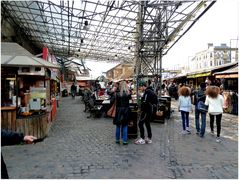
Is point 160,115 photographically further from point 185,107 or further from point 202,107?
point 202,107

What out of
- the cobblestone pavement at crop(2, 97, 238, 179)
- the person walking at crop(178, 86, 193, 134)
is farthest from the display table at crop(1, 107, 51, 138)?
the person walking at crop(178, 86, 193, 134)

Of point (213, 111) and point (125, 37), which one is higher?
point (125, 37)

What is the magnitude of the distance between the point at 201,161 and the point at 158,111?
4.93m

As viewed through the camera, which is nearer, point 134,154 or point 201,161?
point 201,161

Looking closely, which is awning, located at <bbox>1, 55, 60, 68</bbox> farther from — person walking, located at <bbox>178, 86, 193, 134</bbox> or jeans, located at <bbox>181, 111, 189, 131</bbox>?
jeans, located at <bbox>181, 111, 189, 131</bbox>

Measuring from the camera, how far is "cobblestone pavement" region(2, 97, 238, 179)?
455 centimetres

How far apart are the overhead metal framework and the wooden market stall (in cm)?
544

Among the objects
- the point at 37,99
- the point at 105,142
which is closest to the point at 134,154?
the point at 105,142

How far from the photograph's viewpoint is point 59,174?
4461 mm

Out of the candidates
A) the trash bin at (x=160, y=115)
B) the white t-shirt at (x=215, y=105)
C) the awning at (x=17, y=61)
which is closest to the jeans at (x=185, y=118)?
the white t-shirt at (x=215, y=105)

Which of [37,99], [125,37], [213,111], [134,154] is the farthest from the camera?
[125,37]

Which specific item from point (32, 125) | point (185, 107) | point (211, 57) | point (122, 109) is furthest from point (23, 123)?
point (211, 57)

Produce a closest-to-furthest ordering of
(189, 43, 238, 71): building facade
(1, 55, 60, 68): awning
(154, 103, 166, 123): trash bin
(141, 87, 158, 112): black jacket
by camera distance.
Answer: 1. (1, 55, 60, 68): awning
2. (141, 87, 158, 112): black jacket
3. (154, 103, 166, 123): trash bin
4. (189, 43, 238, 71): building facade

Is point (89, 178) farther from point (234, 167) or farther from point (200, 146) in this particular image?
point (200, 146)
